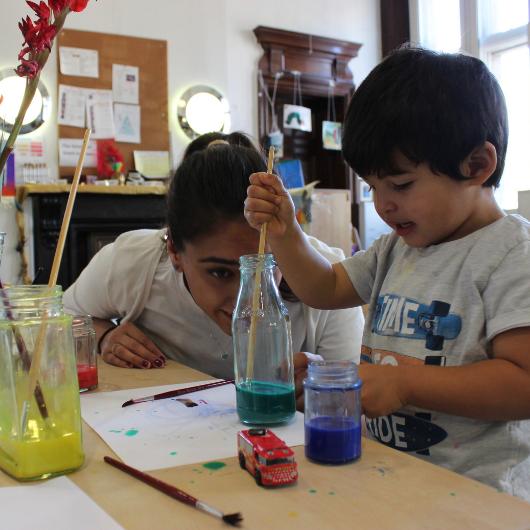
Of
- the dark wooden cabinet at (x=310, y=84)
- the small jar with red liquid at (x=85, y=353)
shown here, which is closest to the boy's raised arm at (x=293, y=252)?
the small jar with red liquid at (x=85, y=353)

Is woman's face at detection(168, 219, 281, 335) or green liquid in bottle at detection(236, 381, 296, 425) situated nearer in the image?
green liquid in bottle at detection(236, 381, 296, 425)

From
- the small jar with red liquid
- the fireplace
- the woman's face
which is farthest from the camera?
the fireplace

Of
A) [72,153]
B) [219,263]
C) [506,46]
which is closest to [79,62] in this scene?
[72,153]

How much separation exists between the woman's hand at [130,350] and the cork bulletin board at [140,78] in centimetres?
321

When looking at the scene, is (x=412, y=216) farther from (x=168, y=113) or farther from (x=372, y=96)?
(x=168, y=113)

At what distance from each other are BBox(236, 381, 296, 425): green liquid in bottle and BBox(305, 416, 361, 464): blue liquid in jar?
116mm

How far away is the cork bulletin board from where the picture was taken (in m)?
4.20

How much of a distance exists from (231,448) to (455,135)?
19.6 inches

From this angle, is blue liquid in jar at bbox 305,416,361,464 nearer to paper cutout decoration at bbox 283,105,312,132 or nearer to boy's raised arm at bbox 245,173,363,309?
boy's raised arm at bbox 245,173,363,309

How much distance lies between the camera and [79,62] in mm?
4203

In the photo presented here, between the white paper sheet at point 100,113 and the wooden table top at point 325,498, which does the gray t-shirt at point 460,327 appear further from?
the white paper sheet at point 100,113

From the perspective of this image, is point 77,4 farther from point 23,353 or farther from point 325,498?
point 325,498

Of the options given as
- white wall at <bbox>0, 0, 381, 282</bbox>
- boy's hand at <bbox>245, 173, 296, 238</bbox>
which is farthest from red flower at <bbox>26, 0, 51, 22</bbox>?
white wall at <bbox>0, 0, 381, 282</bbox>

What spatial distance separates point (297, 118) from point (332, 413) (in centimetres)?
469
